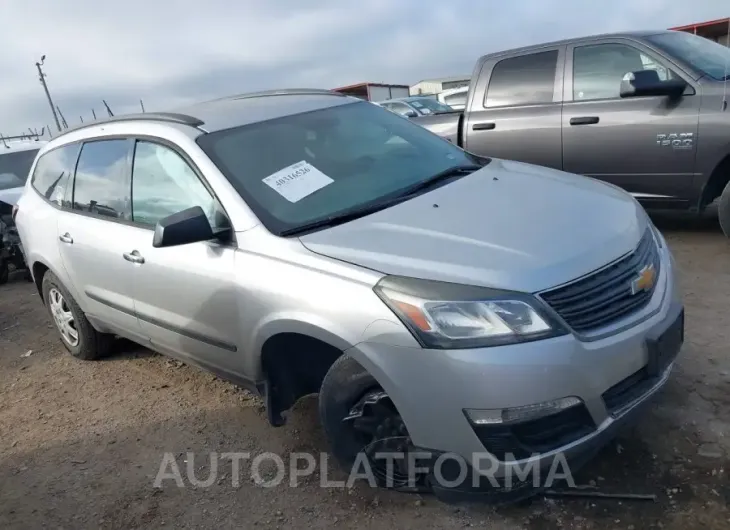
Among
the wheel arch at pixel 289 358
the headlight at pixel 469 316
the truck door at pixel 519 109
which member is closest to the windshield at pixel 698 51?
the truck door at pixel 519 109

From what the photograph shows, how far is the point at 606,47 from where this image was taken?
18.3ft

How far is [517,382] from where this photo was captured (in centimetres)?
219

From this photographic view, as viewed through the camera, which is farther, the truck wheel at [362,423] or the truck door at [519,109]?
the truck door at [519,109]

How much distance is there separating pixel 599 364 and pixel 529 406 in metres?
0.29

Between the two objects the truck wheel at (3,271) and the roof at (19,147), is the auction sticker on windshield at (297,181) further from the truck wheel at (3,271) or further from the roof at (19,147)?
the roof at (19,147)

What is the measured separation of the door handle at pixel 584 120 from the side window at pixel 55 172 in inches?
158

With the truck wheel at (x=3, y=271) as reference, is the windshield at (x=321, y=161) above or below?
above

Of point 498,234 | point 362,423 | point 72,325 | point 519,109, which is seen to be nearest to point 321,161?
point 498,234

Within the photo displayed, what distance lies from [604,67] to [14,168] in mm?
7911

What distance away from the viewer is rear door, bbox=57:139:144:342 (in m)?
3.71

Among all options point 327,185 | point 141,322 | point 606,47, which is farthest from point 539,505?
point 606,47

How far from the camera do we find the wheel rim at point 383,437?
2.54 meters

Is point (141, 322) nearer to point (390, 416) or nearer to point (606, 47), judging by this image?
point (390, 416)

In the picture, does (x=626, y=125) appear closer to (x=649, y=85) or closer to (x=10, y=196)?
(x=649, y=85)
